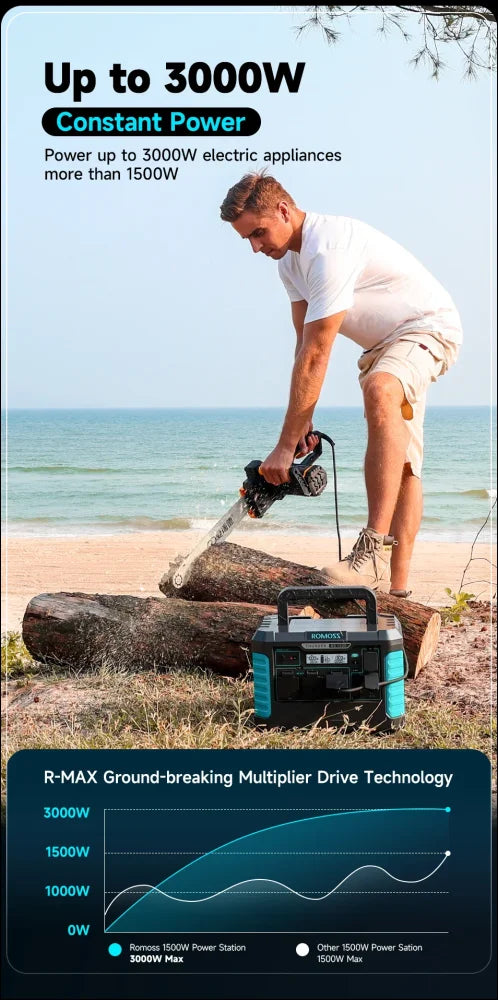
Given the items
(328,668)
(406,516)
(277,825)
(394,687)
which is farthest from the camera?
(406,516)

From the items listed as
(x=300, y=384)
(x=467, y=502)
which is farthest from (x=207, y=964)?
(x=467, y=502)

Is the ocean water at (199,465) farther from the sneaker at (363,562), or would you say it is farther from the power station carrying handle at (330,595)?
the power station carrying handle at (330,595)

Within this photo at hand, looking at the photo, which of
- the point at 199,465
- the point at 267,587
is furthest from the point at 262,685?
the point at 199,465

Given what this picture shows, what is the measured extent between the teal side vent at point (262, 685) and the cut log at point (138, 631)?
0.73 metres

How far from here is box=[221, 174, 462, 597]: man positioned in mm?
3379

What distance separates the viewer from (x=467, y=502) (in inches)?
183

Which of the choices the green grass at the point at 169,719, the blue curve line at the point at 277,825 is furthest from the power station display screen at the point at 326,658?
the blue curve line at the point at 277,825

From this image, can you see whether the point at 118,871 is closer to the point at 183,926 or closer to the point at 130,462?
the point at 183,926

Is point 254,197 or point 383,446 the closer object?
point 254,197

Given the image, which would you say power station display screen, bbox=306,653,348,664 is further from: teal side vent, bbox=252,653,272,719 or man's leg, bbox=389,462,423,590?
man's leg, bbox=389,462,423,590

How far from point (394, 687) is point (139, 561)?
2.45 meters

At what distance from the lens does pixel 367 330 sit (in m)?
3.65

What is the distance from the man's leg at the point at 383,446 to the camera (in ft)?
12.3

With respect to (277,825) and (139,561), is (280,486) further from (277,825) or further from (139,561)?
(139,561)
